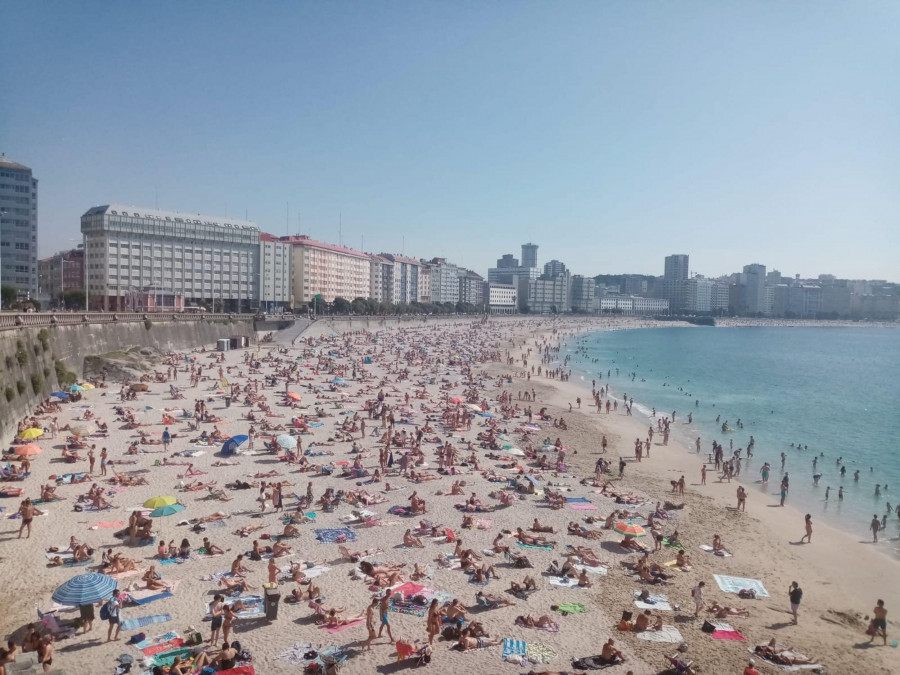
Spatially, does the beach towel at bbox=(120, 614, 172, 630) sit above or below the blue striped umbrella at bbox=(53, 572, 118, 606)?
below

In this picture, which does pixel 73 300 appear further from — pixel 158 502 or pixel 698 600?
pixel 698 600

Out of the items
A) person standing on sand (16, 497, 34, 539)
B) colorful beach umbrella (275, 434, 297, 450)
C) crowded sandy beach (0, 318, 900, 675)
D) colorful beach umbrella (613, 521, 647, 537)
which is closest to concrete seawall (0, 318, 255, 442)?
crowded sandy beach (0, 318, 900, 675)

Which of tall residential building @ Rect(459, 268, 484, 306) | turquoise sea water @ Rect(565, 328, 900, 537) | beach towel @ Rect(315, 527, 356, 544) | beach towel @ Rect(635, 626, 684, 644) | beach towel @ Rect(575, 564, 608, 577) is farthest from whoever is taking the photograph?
tall residential building @ Rect(459, 268, 484, 306)

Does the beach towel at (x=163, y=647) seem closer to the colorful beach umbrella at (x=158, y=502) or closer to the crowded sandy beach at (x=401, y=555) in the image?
the crowded sandy beach at (x=401, y=555)

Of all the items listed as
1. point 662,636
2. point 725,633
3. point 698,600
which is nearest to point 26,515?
point 662,636

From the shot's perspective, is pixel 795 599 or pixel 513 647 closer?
pixel 513 647

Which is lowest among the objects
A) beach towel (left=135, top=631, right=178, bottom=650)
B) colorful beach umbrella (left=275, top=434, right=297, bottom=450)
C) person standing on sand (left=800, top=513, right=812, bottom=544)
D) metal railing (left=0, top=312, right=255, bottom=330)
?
person standing on sand (left=800, top=513, right=812, bottom=544)

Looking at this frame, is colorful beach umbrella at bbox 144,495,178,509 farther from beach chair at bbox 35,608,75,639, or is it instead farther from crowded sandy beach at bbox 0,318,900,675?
beach chair at bbox 35,608,75,639
